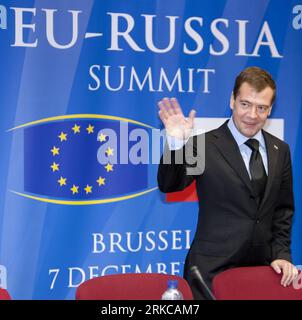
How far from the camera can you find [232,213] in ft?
8.03

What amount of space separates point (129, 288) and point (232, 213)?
656mm

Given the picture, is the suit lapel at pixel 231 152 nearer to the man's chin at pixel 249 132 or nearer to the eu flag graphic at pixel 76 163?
the man's chin at pixel 249 132

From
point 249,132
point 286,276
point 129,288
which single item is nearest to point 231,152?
point 249,132

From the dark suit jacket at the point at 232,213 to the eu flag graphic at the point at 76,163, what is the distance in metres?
0.93

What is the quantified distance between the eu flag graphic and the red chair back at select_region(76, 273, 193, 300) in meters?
1.21

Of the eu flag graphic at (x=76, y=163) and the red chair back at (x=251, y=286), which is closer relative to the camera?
the red chair back at (x=251, y=286)

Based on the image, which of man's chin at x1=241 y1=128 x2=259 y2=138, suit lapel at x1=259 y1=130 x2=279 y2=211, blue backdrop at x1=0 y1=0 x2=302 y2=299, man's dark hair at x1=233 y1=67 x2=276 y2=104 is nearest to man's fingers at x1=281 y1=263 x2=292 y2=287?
suit lapel at x1=259 y1=130 x2=279 y2=211

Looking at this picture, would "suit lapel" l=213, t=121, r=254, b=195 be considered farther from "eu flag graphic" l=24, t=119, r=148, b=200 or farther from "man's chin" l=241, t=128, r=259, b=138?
"eu flag graphic" l=24, t=119, r=148, b=200

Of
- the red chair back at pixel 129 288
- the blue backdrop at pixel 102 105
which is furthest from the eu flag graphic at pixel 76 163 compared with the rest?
the red chair back at pixel 129 288

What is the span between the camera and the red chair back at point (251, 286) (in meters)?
2.17

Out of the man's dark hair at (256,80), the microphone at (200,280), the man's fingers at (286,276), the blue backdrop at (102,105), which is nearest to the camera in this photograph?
the microphone at (200,280)

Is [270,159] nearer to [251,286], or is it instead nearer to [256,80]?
[256,80]

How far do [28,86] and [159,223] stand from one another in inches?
49.7

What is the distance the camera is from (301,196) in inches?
142
